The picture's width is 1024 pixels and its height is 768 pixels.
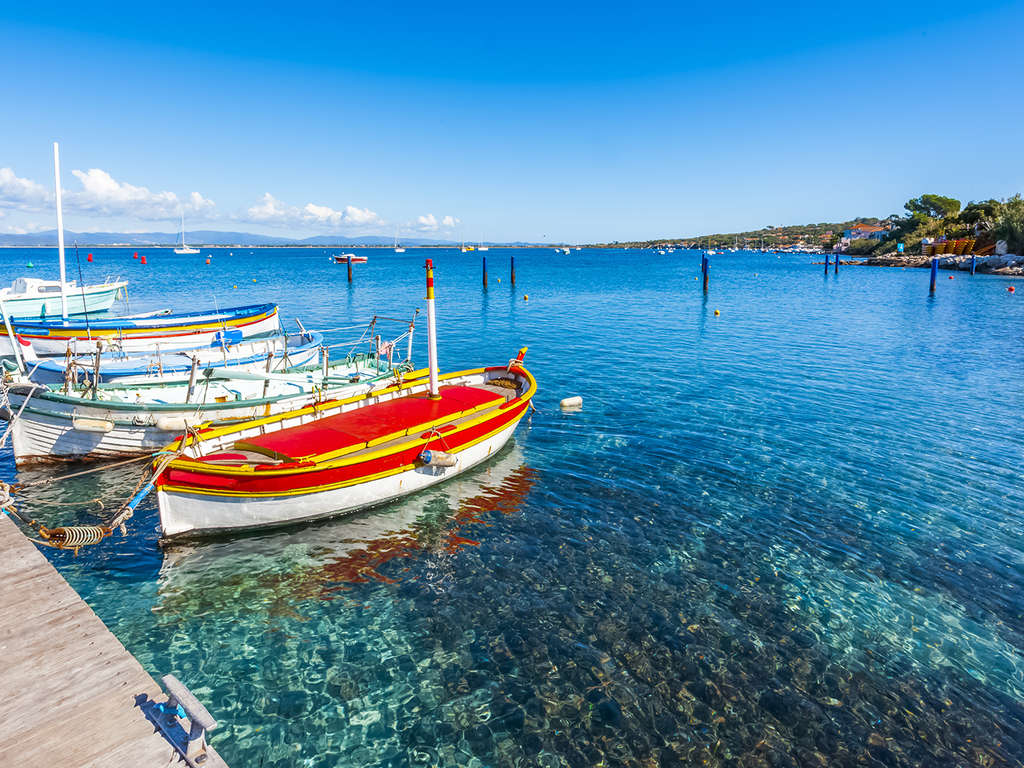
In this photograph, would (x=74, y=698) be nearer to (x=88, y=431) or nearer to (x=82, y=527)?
(x=82, y=527)

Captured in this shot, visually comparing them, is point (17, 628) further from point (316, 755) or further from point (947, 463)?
point (947, 463)

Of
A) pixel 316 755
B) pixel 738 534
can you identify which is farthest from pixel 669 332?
pixel 316 755

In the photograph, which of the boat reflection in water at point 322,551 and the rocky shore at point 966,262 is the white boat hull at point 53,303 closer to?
the boat reflection in water at point 322,551

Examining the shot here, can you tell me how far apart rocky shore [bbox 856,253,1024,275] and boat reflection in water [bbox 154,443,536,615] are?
267ft

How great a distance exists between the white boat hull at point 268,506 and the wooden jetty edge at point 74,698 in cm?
359

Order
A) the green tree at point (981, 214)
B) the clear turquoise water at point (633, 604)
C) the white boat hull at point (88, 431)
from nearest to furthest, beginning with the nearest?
1. the clear turquoise water at point (633, 604)
2. the white boat hull at point (88, 431)
3. the green tree at point (981, 214)

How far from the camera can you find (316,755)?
6.64m

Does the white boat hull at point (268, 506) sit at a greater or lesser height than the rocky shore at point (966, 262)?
lesser

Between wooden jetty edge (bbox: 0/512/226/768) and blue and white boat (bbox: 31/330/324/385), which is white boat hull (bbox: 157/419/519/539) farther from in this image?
blue and white boat (bbox: 31/330/324/385)

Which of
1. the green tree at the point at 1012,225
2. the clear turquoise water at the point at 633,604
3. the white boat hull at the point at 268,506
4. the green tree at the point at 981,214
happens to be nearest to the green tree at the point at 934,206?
the green tree at the point at 981,214

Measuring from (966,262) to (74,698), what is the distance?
4533 inches

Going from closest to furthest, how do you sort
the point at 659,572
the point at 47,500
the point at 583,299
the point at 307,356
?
the point at 659,572 < the point at 47,500 < the point at 307,356 < the point at 583,299

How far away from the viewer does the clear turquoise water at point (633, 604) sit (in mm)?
7051

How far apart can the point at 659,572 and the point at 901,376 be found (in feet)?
71.2
